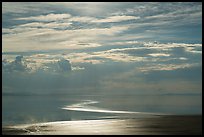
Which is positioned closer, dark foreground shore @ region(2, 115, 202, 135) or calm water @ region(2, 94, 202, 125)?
dark foreground shore @ region(2, 115, 202, 135)

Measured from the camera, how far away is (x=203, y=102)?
39.3ft

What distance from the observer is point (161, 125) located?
16125 millimetres

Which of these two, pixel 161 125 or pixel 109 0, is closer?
pixel 109 0

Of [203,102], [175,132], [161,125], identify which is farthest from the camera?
[161,125]

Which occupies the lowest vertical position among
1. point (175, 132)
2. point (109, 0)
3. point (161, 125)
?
point (175, 132)

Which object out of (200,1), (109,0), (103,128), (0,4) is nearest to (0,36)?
(0,4)

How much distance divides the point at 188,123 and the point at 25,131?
7.92 m

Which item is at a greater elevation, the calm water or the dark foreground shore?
the calm water

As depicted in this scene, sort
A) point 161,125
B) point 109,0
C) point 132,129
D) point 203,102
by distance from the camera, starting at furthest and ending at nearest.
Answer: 1. point 161,125
2. point 132,129
3. point 203,102
4. point 109,0

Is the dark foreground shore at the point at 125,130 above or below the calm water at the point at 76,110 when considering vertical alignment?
below

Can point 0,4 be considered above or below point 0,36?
above

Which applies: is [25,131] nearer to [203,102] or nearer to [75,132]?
[75,132]

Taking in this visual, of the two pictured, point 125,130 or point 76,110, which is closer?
point 125,130

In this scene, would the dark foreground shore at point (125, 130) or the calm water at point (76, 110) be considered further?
the calm water at point (76, 110)
